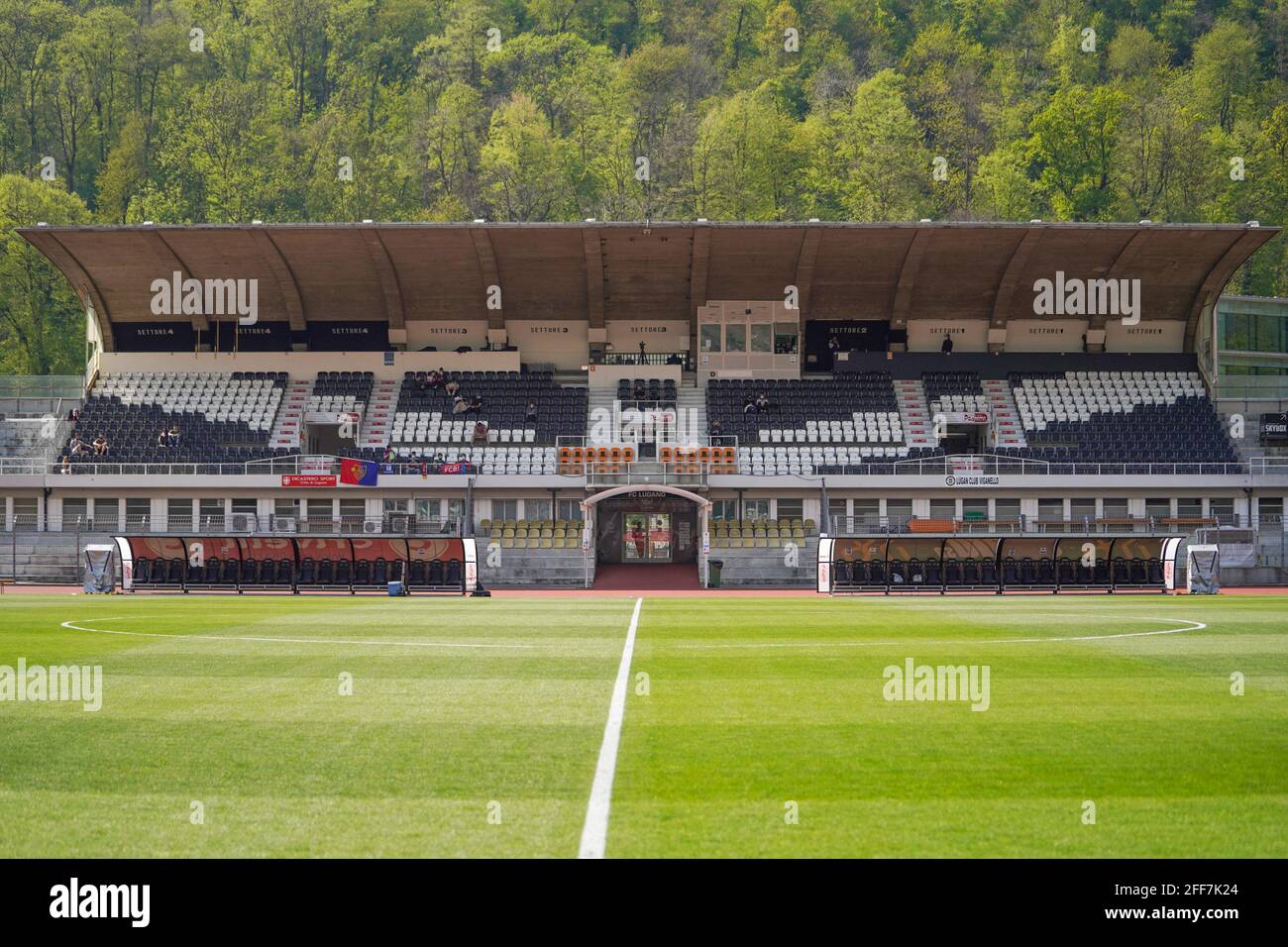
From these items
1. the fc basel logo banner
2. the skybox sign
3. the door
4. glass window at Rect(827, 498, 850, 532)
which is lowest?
the door

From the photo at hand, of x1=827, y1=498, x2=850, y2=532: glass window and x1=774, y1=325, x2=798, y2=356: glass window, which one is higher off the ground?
x1=774, y1=325, x2=798, y2=356: glass window

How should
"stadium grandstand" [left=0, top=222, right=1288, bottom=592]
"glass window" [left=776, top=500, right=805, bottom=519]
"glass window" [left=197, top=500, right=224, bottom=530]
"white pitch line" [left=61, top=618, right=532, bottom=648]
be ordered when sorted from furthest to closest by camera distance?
1. "glass window" [left=197, top=500, right=224, bottom=530]
2. "glass window" [left=776, top=500, right=805, bottom=519]
3. "stadium grandstand" [left=0, top=222, right=1288, bottom=592]
4. "white pitch line" [left=61, top=618, right=532, bottom=648]

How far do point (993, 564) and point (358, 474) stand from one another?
1067 inches

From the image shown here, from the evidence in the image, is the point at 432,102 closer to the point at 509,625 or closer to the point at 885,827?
the point at 509,625

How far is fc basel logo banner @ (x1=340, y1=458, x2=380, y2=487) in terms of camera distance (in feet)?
185

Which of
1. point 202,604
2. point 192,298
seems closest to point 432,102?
point 192,298

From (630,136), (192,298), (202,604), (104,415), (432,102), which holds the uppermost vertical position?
(432,102)

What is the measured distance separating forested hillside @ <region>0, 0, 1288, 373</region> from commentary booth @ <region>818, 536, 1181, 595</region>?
2136 inches

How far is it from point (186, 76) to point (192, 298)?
60524mm

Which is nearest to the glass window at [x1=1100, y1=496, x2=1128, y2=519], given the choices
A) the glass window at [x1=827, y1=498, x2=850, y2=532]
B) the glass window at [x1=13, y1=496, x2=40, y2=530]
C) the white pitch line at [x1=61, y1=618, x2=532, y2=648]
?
the glass window at [x1=827, y1=498, x2=850, y2=532]

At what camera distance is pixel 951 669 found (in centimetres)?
1612

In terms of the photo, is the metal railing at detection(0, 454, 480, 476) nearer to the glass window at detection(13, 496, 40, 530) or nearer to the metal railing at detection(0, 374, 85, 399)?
the glass window at detection(13, 496, 40, 530)

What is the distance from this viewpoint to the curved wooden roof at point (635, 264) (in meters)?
60.9

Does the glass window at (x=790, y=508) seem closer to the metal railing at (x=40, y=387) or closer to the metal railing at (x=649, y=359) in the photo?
the metal railing at (x=649, y=359)
